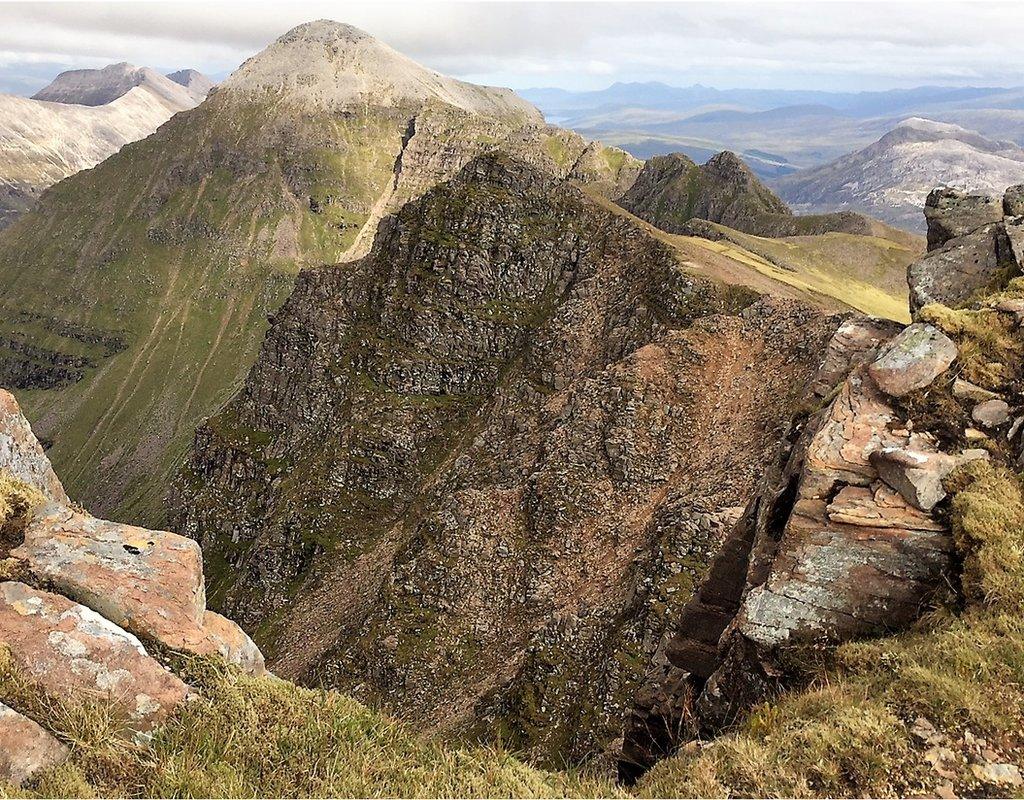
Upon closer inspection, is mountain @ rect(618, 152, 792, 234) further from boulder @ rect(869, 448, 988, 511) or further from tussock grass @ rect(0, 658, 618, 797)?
tussock grass @ rect(0, 658, 618, 797)

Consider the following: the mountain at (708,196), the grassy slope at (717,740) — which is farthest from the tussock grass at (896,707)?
the mountain at (708,196)

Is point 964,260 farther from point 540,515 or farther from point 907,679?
point 540,515

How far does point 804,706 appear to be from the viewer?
32.9 feet

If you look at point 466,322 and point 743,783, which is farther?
point 466,322

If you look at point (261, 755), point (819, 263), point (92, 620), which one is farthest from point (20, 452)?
point (819, 263)

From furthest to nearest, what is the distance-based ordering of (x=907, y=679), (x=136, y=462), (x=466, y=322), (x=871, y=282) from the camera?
(x=136, y=462) → (x=871, y=282) → (x=466, y=322) → (x=907, y=679)

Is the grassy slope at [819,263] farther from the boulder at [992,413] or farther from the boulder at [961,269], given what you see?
the boulder at [992,413]

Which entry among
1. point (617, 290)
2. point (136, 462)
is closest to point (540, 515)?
point (617, 290)

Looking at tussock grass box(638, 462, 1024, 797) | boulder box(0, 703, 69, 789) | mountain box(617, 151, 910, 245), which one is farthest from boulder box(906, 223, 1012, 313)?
mountain box(617, 151, 910, 245)

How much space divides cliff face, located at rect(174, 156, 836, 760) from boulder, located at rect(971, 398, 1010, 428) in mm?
20315

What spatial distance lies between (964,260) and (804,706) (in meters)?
14.9

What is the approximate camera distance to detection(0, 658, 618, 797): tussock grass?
27.2ft

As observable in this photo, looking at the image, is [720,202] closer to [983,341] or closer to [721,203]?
[721,203]

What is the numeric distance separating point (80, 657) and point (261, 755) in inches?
132
